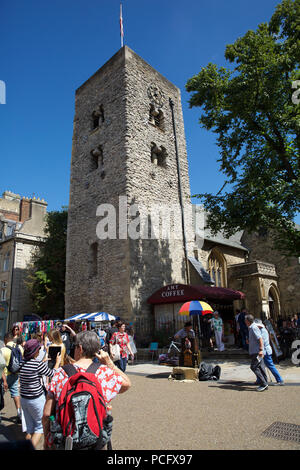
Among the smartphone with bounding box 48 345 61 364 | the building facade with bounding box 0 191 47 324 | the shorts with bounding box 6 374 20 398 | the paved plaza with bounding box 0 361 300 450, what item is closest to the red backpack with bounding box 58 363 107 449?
the paved plaza with bounding box 0 361 300 450

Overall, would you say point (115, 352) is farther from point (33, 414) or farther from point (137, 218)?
point (137, 218)

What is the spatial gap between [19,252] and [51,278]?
5.08 meters

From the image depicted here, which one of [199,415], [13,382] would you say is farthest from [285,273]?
[13,382]

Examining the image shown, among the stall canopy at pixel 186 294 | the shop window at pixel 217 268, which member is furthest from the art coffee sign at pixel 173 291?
the shop window at pixel 217 268

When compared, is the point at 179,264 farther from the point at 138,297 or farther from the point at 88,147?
the point at 88,147

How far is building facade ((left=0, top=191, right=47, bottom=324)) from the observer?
23.9 m

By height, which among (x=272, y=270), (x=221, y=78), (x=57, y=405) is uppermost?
(x=221, y=78)

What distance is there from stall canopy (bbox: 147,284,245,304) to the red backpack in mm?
10921

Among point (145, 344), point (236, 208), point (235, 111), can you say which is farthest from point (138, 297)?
point (235, 111)

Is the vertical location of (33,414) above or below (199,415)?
above

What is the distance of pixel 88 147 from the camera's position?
19203 millimetres

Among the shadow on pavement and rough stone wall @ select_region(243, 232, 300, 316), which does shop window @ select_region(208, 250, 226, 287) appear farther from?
the shadow on pavement

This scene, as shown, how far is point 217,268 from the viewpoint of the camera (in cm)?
2075
